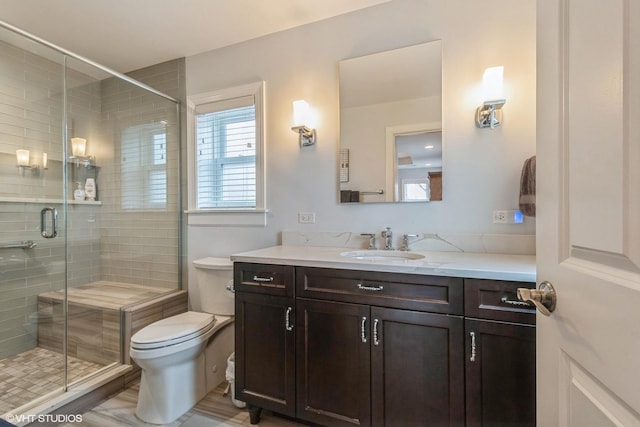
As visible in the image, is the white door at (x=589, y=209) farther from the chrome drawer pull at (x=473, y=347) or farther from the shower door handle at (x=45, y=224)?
the shower door handle at (x=45, y=224)

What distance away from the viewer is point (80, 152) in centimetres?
253

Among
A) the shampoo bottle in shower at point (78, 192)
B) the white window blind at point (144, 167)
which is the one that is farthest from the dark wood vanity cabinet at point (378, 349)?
the shampoo bottle in shower at point (78, 192)

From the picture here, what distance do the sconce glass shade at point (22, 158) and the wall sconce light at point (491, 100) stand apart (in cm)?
323

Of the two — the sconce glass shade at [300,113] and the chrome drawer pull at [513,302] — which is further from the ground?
the sconce glass shade at [300,113]

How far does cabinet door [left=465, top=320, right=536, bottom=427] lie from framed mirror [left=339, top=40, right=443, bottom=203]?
0.85m

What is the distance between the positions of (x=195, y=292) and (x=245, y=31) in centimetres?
210

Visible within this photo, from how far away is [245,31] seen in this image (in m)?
2.20

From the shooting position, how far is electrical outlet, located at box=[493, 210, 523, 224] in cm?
163

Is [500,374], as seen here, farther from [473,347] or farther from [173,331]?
[173,331]

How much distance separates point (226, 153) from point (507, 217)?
202cm

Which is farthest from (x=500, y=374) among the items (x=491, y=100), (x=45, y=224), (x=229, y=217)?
(x=45, y=224)

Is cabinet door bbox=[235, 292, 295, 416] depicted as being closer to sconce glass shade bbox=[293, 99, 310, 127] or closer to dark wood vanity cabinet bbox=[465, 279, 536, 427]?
dark wood vanity cabinet bbox=[465, 279, 536, 427]

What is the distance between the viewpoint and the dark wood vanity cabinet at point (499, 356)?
1123 mm

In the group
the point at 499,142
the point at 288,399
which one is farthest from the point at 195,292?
the point at 499,142
